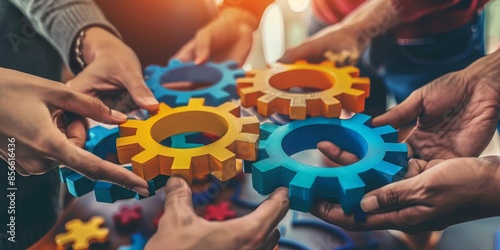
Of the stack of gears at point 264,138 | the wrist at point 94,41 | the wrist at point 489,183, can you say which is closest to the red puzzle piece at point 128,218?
the stack of gears at point 264,138

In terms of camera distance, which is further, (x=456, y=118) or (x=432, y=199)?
(x=456, y=118)

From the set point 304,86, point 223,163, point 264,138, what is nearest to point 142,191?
point 223,163

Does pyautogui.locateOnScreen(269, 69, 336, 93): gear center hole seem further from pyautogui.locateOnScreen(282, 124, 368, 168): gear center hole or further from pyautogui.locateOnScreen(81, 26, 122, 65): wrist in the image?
pyautogui.locateOnScreen(81, 26, 122, 65): wrist

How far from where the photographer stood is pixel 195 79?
1369mm

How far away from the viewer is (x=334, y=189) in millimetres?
817

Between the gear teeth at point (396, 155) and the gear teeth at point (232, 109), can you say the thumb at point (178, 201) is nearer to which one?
the gear teeth at point (232, 109)

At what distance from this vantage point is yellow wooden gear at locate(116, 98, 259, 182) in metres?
0.83

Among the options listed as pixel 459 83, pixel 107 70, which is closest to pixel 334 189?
pixel 459 83

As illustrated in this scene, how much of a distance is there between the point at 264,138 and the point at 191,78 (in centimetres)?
48

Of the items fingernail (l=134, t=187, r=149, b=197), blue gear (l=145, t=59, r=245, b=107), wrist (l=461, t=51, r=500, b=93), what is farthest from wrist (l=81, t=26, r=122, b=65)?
wrist (l=461, t=51, r=500, b=93)

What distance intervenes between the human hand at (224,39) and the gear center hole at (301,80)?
28 centimetres

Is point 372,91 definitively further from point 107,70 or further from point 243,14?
point 107,70

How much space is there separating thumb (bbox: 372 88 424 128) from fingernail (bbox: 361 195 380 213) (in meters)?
0.29

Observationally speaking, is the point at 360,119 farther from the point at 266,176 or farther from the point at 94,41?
the point at 94,41
